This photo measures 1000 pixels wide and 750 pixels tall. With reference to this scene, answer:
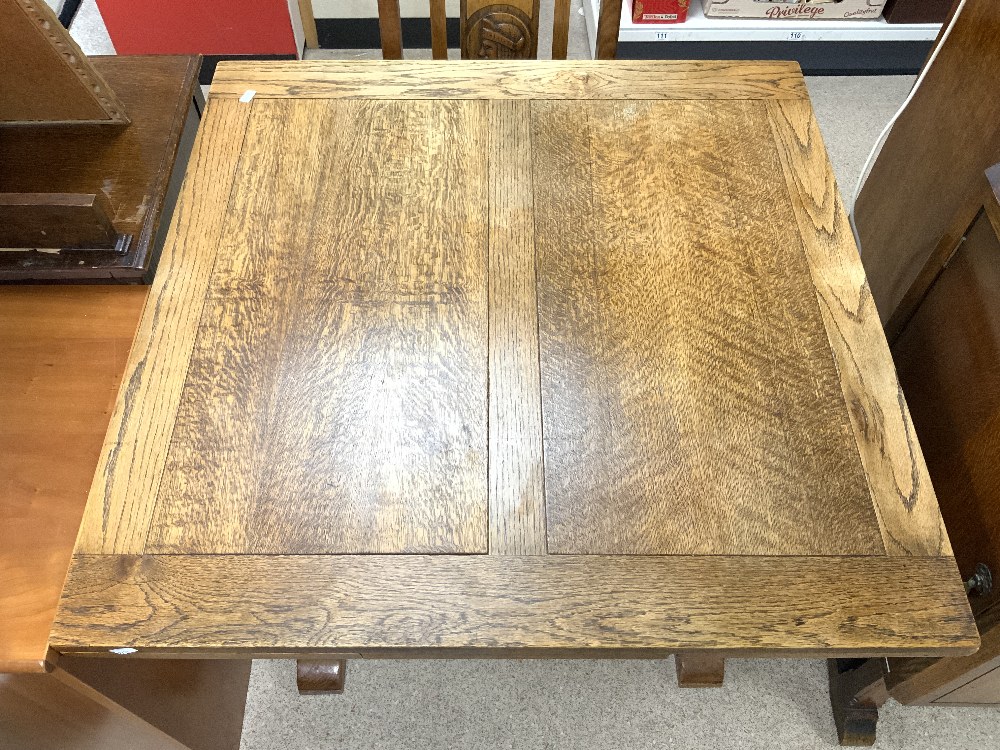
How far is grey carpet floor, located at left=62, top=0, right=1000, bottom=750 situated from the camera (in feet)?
4.39

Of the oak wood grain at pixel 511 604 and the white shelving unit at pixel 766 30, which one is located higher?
the oak wood grain at pixel 511 604

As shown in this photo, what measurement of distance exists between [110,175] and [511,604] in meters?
1.01

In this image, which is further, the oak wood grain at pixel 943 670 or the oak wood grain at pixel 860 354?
the oak wood grain at pixel 943 670

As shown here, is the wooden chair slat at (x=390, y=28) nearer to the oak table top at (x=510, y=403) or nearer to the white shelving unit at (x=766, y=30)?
the oak table top at (x=510, y=403)

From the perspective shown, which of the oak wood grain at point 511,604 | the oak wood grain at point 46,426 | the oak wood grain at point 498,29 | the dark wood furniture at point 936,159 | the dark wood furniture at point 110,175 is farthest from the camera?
the oak wood grain at point 498,29

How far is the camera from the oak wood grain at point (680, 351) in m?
0.80

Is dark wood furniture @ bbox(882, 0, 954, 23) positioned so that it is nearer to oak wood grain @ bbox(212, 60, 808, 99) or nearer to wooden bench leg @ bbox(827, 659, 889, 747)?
oak wood grain @ bbox(212, 60, 808, 99)

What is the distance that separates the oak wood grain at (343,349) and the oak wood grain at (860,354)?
44 centimetres

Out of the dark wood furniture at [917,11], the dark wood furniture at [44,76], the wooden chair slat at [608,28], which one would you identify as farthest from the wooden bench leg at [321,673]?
the dark wood furniture at [917,11]

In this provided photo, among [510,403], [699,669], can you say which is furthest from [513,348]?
[699,669]

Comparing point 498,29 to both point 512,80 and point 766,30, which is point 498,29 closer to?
point 512,80

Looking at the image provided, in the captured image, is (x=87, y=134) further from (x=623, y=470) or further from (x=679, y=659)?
(x=679, y=659)

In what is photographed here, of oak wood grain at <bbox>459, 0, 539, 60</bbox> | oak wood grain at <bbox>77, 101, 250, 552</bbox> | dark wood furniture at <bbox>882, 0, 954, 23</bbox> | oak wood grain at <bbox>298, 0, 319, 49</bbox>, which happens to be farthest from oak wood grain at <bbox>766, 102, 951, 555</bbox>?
oak wood grain at <bbox>298, 0, 319, 49</bbox>

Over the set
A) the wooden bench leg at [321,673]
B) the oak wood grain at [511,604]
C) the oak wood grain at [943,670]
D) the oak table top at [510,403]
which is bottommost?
the oak wood grain at [943,670]
